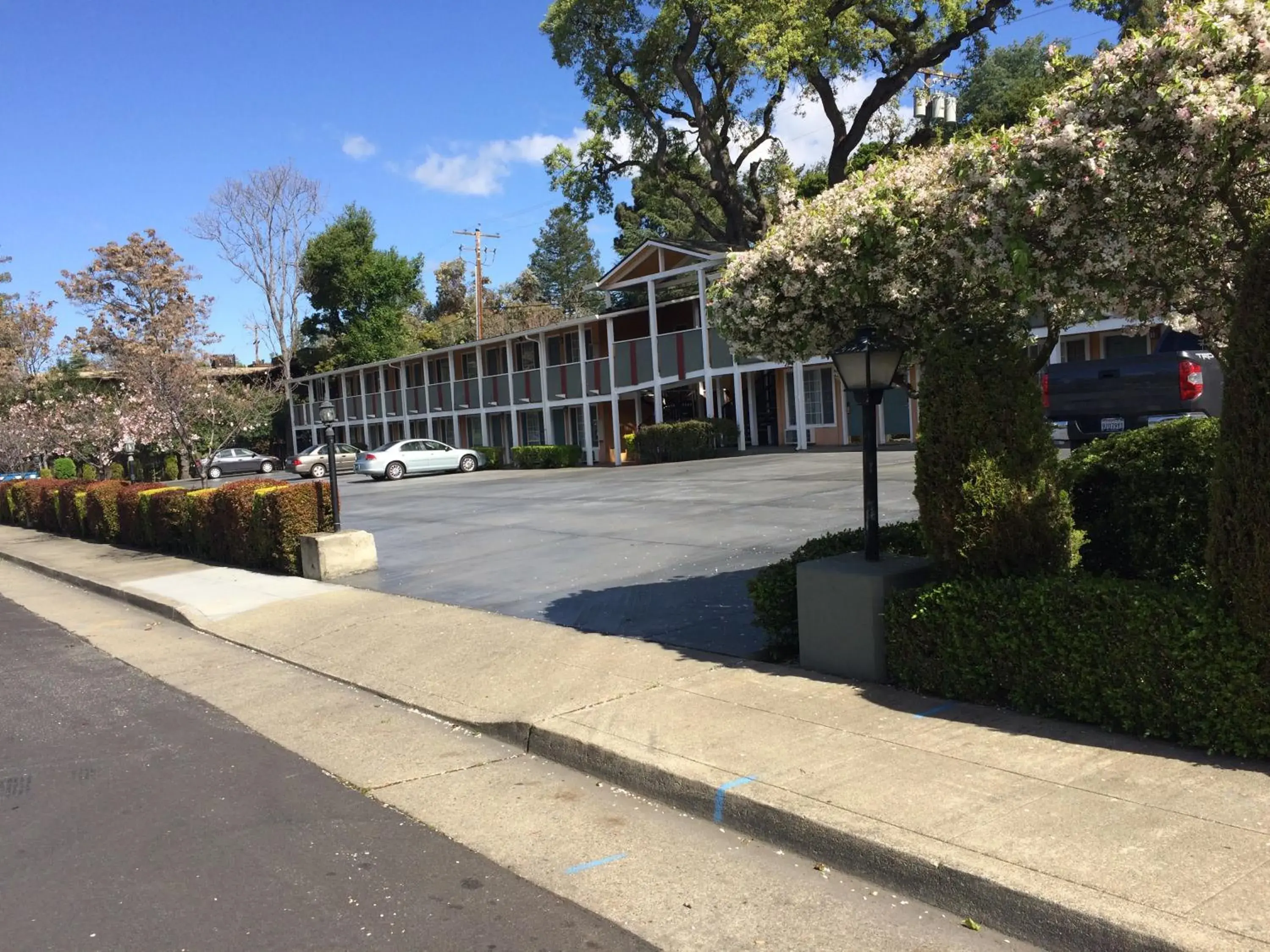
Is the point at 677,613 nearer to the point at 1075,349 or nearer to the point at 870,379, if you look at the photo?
the point at 870,379

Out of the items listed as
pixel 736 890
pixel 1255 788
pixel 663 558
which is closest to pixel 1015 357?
pixel 1255 788

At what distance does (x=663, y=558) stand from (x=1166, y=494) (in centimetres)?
584

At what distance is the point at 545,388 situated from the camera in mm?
38031

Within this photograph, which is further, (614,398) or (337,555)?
(614,398)

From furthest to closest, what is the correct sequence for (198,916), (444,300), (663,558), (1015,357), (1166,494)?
(444,300), (663,558), (1166,494), (1015,357), (198,916)

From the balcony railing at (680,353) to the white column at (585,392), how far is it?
399cm

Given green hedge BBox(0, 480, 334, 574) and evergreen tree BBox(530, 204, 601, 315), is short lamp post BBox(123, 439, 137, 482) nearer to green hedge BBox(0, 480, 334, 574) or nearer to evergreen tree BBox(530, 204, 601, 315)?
green hedge BBox(0, 480, 334, 574)

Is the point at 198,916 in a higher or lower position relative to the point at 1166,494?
lower

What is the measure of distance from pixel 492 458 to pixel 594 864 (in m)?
34.9

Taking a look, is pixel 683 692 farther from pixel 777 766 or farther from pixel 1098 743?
pixel 1098 743

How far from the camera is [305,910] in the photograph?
3982 mm

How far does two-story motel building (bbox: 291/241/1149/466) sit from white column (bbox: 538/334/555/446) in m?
0.06

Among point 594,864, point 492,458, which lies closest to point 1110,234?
point 594,864

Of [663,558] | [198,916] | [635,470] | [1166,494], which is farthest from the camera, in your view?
[635,470]
